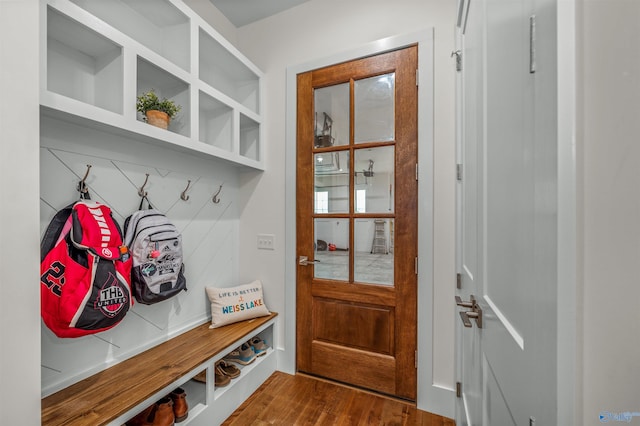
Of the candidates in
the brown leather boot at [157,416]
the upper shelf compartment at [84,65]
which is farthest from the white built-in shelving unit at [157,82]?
the brown leather boot at [157,416]

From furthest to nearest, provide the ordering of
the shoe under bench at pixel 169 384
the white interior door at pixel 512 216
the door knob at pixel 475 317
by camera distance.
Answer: the shoe under bench at pixel 169 384 → the door knob at pixel 475 317 → the white interior door at pixel 512 216

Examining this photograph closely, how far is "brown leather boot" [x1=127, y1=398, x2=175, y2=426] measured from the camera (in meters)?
1.22

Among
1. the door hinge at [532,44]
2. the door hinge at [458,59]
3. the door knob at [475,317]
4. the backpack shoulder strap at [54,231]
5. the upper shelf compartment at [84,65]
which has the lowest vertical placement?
the door knob at [475,317]

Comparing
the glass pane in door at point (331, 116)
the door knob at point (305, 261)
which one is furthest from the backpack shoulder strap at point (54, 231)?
the glass pane in door at point (331, 116)

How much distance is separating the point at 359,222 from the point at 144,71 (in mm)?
1485

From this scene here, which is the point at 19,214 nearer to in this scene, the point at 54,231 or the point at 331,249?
the point at 54,231

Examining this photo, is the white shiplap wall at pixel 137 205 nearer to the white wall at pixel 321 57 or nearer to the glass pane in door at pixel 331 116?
the white wall at pixel 321 57

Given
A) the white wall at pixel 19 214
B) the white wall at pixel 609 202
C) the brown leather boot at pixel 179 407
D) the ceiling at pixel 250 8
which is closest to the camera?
the white wall at pixel 609 202

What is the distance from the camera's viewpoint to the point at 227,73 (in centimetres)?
203

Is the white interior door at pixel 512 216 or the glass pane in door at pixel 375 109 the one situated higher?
the glass pane in door at pixel 375 109

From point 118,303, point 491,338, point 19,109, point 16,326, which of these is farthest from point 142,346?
point 491,338

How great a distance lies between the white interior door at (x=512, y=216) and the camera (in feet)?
Answer: 1.52

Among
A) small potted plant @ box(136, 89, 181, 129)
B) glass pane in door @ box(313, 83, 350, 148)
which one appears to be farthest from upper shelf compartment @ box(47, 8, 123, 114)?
glass pane in door @ box(313, 83, 350, 148)

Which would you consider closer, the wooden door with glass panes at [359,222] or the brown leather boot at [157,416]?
the brown leather boot at [157,416]
